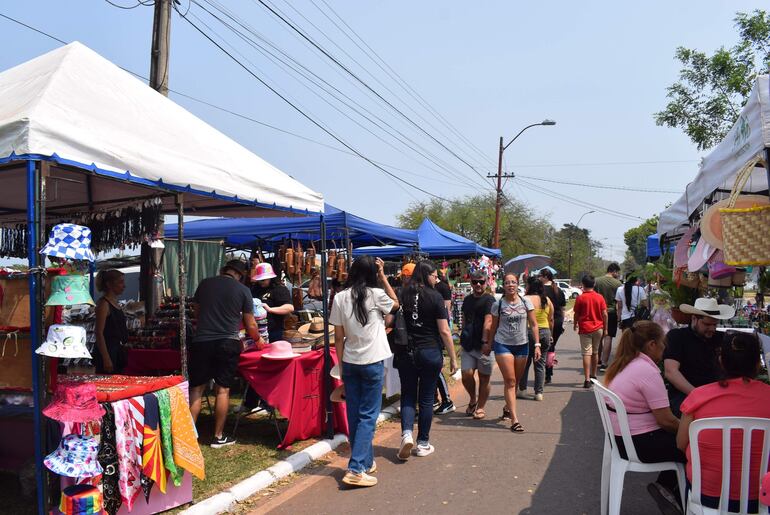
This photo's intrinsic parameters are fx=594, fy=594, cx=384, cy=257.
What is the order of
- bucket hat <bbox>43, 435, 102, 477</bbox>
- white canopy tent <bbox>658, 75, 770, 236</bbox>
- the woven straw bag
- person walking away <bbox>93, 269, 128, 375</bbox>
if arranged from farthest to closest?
person walking away <bbox>93, 269, 128, 375</bbox> → bucket hat <bbox>43, 435, 102, 477</bbox> → the woven straw bag → white canopy tent <bbox>658, 75, 770, 236</bbox>

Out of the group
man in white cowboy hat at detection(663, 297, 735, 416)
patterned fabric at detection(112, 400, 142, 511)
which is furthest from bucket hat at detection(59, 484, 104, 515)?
man in white cowboy hat at detection(663, 297, 735, 416)

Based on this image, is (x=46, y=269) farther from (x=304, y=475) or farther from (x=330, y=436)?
(x=330, y=436)

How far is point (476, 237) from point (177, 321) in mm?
43226

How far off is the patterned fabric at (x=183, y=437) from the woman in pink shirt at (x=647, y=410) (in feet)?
10.00

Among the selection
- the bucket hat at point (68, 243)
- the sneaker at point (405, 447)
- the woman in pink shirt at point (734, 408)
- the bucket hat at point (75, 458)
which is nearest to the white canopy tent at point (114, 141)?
the bucket hat at point (68, 243)

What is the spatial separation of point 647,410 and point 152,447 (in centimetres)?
342

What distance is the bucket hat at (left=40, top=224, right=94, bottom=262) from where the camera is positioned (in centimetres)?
375

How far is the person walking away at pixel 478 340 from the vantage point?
23.2ft

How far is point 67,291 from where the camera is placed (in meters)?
3.80

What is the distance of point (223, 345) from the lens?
225 inches

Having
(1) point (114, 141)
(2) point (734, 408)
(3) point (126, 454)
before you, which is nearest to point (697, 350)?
(2) point (734, 408)

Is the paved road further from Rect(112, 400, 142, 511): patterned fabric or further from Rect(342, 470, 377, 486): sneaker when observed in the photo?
Rect(112, 400, 142, 511): patterned fabric

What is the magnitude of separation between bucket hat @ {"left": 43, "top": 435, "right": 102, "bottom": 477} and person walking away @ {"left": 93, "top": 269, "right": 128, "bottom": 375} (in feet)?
6.11

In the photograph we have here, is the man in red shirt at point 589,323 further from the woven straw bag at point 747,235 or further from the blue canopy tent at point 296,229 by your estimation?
the woven straw bag at point 747,235
